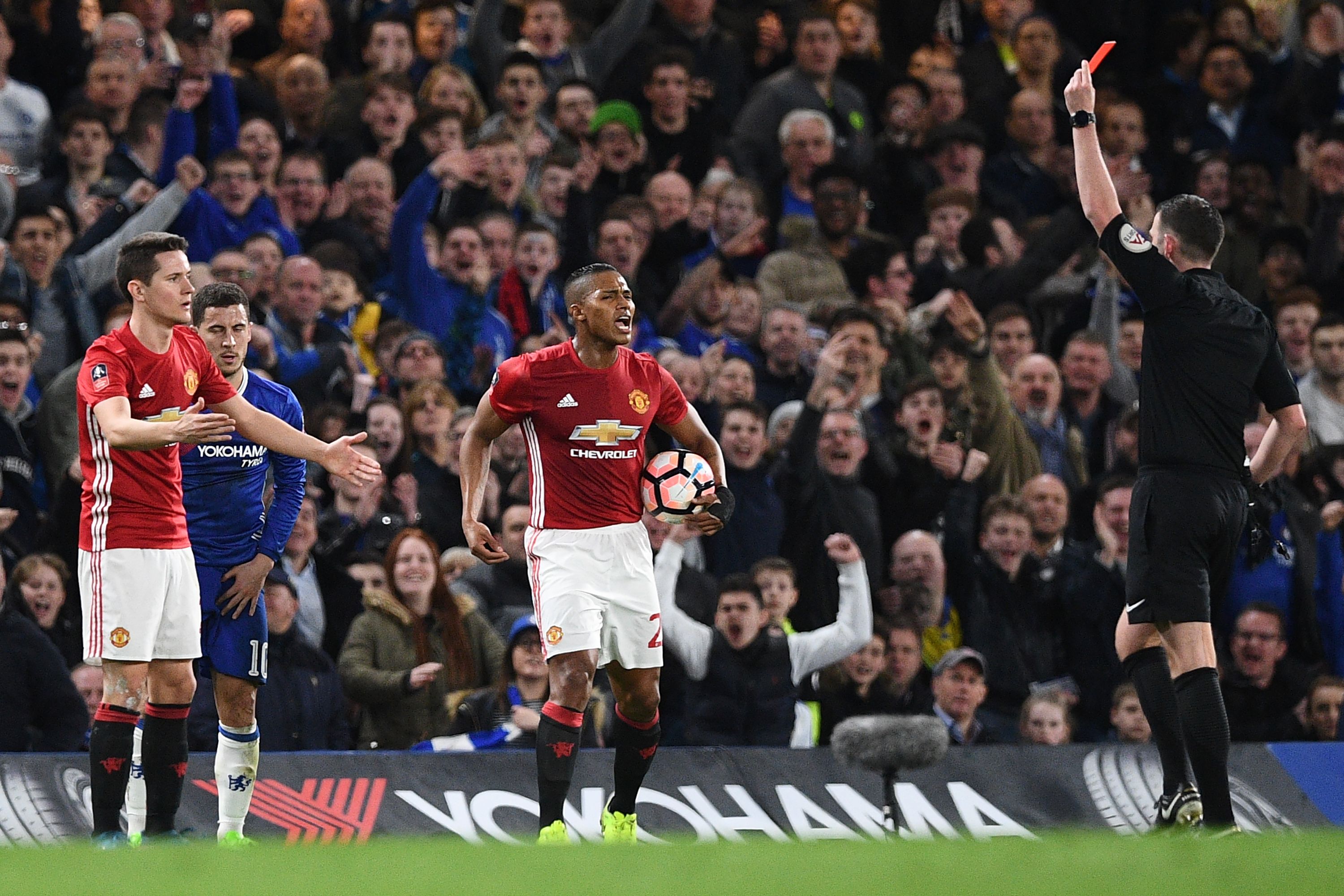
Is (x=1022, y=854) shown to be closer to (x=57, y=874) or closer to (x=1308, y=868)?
(x=1308, y=868)

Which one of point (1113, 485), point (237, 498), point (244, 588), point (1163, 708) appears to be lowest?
point (1163, 708)

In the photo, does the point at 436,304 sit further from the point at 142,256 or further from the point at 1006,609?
the point at 142,256

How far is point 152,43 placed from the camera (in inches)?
532

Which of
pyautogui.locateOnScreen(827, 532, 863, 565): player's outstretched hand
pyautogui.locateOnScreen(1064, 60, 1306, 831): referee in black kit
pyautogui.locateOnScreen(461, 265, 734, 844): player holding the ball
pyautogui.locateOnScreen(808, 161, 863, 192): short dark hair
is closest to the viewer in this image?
pyautogui.locateOnScreen(1064, 60, 1306, 831): referee in black kit

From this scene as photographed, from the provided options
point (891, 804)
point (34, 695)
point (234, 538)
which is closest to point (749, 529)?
point (891, 804)

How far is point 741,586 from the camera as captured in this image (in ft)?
35.0

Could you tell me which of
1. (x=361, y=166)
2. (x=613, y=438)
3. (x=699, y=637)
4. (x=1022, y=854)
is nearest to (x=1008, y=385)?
(x=699, y=637)

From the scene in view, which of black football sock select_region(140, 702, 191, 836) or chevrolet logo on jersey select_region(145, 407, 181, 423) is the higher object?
chevrolet logo on jersey select_region(145, 407, 181, 423)

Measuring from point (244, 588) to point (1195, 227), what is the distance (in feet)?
14.5

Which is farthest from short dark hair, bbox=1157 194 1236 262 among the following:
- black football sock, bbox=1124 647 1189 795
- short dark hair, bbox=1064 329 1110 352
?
short dark hair, bbox=1064 329 1110 352

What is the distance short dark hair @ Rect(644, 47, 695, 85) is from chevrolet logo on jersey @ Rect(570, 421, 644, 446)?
22.6ft

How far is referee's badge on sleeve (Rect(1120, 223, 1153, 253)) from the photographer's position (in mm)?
7406

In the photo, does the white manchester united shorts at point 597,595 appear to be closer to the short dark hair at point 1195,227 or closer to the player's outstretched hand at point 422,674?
the player's outstretched hand at point 422,674

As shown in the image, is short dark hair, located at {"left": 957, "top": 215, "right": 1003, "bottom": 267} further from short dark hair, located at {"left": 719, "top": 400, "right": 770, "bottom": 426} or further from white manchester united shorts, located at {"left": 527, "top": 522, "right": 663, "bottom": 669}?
white manchester united shorts, located at {"left": 527, "top": 522, "right": 663, "bottom": 669}
